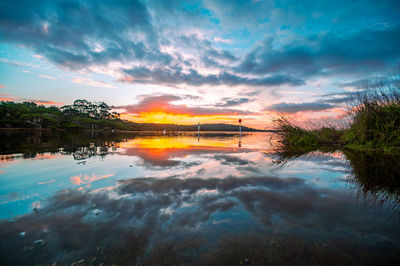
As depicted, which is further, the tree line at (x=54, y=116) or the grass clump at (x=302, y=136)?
the tree line at (x=54, y=116)

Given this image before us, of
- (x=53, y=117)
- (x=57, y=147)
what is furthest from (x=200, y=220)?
(x=53, y=117)

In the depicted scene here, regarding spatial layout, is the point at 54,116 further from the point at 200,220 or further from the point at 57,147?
the point at 200,220

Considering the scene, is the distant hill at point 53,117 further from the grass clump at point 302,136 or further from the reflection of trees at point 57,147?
the grass clump at point 302,136

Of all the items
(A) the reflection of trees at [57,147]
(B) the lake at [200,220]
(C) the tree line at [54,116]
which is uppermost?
(C) the tree line at [54,116]

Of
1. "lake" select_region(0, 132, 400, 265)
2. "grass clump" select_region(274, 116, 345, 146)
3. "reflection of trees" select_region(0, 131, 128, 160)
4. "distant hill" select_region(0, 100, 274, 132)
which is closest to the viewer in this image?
"lake" select_region(0, 132, 400, 265)

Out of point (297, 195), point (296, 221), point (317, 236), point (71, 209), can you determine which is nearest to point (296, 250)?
point (317, 236)

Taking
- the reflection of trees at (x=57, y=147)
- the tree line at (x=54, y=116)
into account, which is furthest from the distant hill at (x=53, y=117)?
the reflection of trees at (x=57, y=147)

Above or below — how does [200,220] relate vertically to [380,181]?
below

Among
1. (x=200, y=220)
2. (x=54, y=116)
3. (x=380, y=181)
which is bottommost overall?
(x=200, y=220)

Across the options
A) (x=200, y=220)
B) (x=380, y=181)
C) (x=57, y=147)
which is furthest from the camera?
(x=57, y=147)

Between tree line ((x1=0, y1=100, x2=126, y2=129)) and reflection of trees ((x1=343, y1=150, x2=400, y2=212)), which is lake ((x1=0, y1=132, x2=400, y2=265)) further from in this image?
tree line ((x1=0, y1=100, x2=126, y2=129))

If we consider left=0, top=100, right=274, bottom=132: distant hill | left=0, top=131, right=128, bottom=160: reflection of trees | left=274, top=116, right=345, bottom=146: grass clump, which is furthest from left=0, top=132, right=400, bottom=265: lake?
left=0, top=100, right=274, bottom=132: distant hill

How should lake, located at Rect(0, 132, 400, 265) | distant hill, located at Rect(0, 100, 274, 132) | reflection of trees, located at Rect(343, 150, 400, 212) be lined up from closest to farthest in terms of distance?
1. lake, located at Rect(0, 132, 400, 265)
2. reflection of trees, located at Rect(343, 150, 400, 212)
3. distant hill, located at Rect(0, 100, 274, 132)

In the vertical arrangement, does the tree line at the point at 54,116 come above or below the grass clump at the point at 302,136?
above
